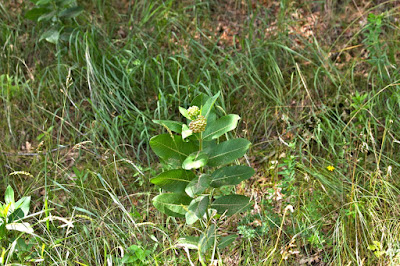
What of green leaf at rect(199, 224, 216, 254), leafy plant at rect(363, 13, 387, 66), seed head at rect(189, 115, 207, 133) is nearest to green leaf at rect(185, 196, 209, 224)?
green leaf at rect(199, 224, 216, 254)

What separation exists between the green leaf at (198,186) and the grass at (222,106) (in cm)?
40

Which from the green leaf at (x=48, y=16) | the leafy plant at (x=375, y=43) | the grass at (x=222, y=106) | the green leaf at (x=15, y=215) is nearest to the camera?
the green leaf at (x=15, y=215)

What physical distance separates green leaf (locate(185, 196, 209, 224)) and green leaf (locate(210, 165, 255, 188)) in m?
0.10

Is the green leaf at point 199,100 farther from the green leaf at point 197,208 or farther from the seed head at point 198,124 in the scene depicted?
the green leaf at point 197,208

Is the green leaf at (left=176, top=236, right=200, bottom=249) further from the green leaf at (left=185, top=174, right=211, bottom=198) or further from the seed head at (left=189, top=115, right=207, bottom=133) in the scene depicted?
the seed head at (left=189, top=115, right=207, bottom=133)

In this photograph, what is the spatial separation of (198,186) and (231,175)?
0.62 ft

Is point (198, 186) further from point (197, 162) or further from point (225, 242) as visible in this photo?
point (225, 242)

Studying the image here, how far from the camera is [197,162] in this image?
7.54 feet

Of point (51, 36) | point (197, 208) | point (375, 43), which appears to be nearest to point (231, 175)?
point (197, 208)

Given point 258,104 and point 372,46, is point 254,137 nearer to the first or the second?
point 258,104

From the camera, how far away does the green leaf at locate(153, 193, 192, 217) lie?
2.47 meters

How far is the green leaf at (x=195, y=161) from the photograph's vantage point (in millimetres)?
2289

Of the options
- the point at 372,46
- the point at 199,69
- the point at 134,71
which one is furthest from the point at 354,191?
the point at 134,71

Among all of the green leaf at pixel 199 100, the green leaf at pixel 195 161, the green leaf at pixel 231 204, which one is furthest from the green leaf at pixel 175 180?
the green leaf at pixel 199 100
